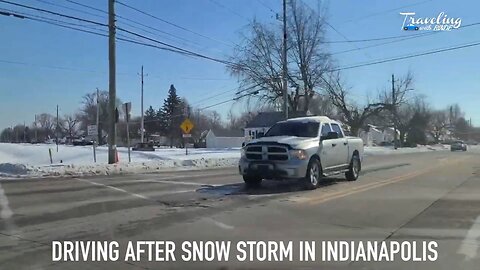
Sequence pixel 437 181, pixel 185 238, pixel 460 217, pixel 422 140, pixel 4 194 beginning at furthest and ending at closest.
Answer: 1. pixel 422 140
2. pixel 437 181
3. pixel 4 194
4. pixel 460 217
5. pixel 185 238

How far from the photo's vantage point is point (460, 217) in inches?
364

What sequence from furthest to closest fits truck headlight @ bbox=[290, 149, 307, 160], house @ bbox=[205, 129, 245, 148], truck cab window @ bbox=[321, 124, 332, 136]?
1. house @ bbox=[205, 129, 245, 148]
2. truck cab window @ bbox=[321, 124, 332, 136]
3. truck headlight @ bbox=[290, 149, 307, 160]

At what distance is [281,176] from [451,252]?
257 inches

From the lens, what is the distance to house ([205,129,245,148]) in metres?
91.4

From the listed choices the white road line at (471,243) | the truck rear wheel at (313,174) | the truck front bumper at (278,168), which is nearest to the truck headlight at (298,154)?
the truck front bumper at (278,168)

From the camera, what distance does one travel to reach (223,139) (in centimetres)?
9188

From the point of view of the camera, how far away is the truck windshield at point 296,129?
14.1 m

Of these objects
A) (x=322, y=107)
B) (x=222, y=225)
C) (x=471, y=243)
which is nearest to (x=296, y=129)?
(x=222, y=225)

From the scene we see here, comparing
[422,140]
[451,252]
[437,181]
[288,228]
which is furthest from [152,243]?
[422,140]

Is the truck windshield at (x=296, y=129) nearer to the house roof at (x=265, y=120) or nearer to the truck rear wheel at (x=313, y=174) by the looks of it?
the truck rear wheel at (x=313, y=174)

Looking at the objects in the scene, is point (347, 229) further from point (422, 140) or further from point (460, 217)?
point (422, 140)

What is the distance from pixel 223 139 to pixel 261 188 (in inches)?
3090

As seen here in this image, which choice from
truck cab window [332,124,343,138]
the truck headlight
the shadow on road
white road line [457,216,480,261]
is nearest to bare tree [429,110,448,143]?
truck cab window [332,124,343,138]

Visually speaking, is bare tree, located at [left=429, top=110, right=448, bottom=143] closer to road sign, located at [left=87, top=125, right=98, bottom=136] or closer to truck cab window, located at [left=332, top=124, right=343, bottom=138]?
road sign, located at [left=87, top=125, right=98, bottom=136]
